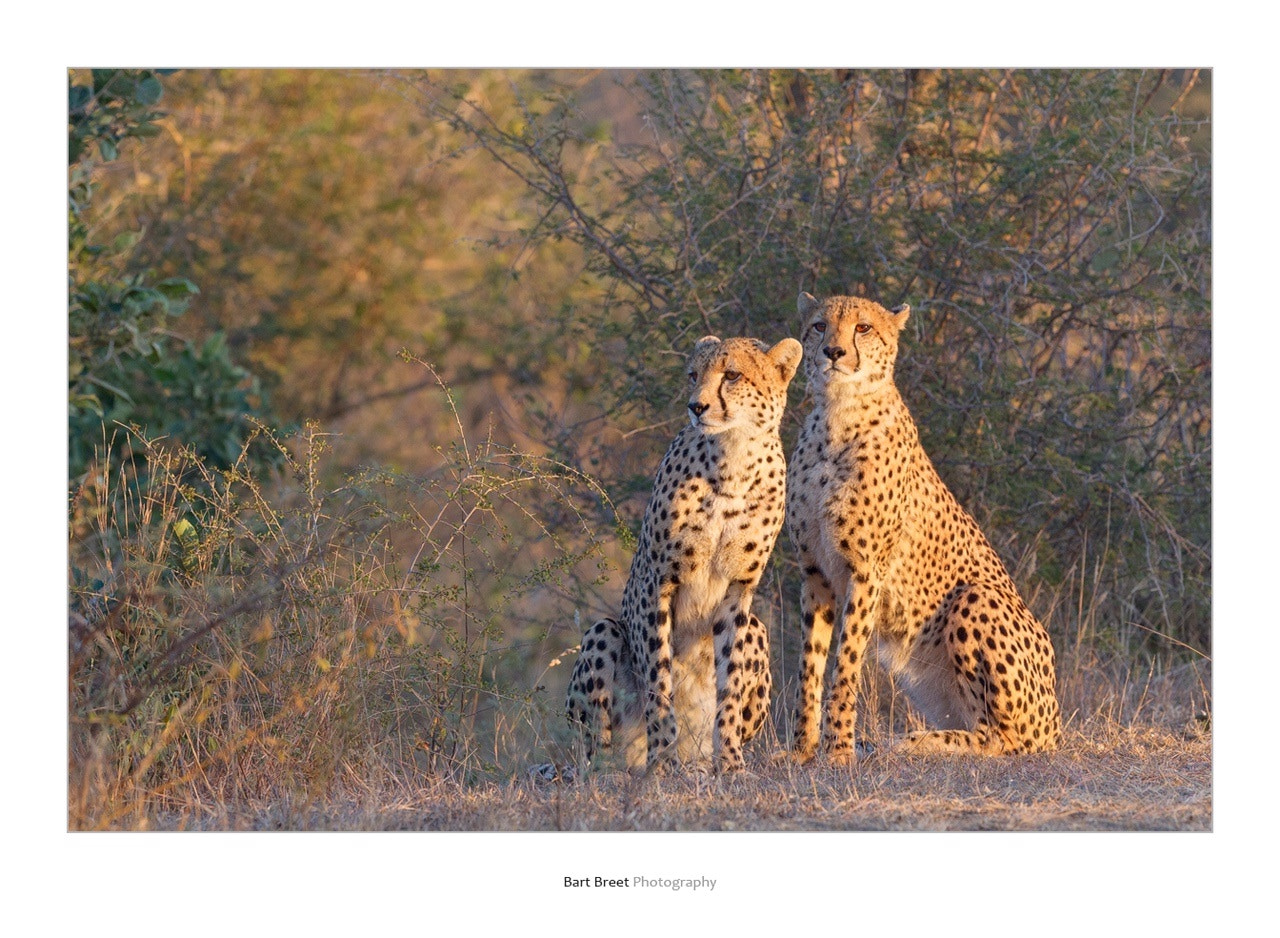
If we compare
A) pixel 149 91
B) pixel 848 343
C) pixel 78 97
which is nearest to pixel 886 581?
pixel 848 343

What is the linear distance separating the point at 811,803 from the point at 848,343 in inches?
60.5

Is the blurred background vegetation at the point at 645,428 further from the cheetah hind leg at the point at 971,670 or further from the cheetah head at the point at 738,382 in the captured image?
the cheetah hind leg at the point at 971,670

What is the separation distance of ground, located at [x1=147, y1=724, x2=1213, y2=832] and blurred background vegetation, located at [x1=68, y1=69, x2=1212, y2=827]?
0.30 m

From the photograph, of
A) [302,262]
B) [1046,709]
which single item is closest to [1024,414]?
[1046,709]

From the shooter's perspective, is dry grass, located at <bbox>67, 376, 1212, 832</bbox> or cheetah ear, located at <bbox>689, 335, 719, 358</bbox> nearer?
dry grass, located at <bbox>67, 376, 1212, 832</bbox>

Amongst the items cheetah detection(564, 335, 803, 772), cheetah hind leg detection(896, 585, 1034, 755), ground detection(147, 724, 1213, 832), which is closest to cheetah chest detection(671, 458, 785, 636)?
cheetah detection(564, 335, 803, 772)

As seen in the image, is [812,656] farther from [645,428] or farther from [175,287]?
[175,287]

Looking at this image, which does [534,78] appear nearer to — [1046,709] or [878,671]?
[878,671]

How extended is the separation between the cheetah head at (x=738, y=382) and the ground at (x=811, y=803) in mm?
1092

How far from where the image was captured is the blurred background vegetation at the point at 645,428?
4629mm

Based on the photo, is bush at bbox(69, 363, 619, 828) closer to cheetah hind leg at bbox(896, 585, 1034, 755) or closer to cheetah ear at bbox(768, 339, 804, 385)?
cheetah ear at bbox(768, 339, 804, 385)

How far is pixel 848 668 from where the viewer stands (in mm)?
4812

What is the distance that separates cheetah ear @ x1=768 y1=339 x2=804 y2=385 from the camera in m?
4.68

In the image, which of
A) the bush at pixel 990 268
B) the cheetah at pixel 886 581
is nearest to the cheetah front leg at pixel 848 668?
the cheetah at pixel 886 581
